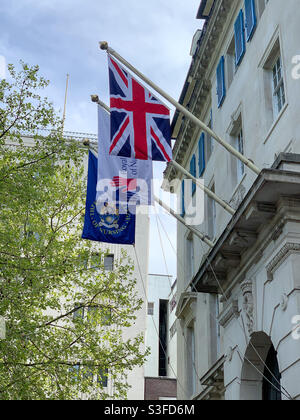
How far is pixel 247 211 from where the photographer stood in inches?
610

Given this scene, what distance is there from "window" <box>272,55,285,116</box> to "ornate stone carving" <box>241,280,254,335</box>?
Answer: 5.39 meters

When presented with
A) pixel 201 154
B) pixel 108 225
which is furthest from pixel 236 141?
pixel 108 225

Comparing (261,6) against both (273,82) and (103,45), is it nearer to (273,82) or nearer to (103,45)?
(273,82)

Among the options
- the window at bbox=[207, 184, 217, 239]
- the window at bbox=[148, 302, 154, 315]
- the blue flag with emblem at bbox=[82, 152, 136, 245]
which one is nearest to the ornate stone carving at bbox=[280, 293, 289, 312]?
the blue flag with emblem at bbox=[82, 152, 136, 245]

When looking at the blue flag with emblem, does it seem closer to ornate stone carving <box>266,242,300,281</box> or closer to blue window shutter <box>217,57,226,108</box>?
ornate stone carving <box>266,242,300,281</box>

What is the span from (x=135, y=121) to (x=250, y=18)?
6.49m

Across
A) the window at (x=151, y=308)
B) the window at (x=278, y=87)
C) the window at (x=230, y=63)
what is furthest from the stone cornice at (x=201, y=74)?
the window at (x=151, y=308)

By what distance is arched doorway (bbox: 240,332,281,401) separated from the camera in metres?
16.8

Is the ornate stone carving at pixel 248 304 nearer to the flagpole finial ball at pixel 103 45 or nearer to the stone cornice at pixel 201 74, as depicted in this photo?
the flagpole finial ball at pixel 103 45

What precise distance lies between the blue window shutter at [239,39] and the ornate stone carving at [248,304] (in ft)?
29.8

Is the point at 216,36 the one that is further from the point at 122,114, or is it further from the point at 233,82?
the point at 122,114
